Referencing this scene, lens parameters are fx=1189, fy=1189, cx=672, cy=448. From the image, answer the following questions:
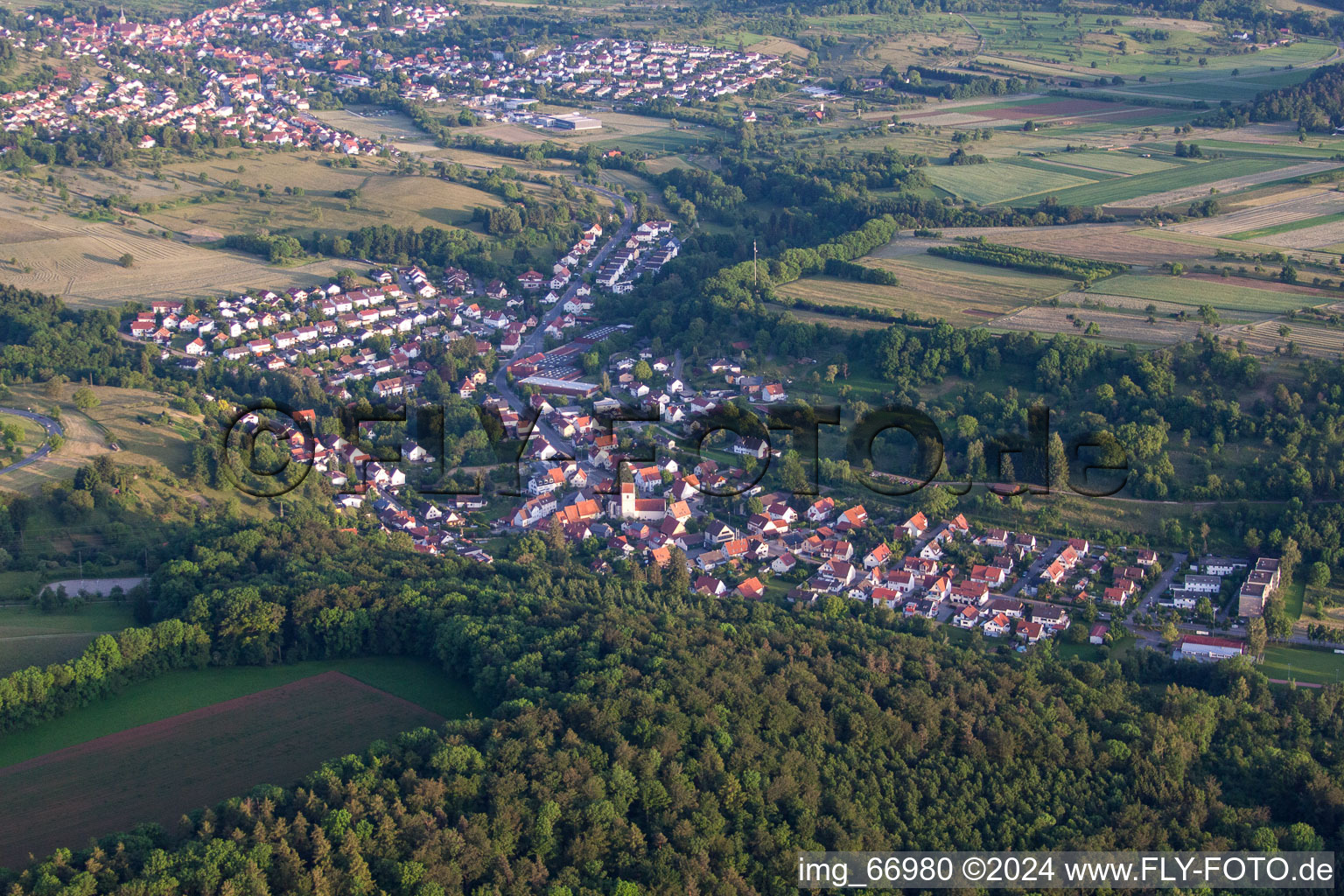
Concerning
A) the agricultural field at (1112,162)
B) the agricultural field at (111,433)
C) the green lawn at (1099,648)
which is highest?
the agricultural field at (1112,162)

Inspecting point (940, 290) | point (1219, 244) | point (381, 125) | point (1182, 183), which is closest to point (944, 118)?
point (1182, 183)

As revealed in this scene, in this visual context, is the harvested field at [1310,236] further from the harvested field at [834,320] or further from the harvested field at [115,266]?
the harvested field at [115,266]

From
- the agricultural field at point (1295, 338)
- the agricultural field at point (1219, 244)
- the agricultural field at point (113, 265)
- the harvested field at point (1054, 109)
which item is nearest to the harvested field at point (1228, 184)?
the agricultural field at point (1219, 244)

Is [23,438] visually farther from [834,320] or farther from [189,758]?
[834,320]

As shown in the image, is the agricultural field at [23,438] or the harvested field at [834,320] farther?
A: the harvested field at [834,320]

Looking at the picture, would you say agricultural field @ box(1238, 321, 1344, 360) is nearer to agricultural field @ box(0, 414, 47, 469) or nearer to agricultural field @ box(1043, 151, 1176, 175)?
agricultural field @ box(1043, 151, 1176, 175)

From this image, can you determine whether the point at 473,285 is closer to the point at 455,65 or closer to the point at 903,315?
the point at 903,315

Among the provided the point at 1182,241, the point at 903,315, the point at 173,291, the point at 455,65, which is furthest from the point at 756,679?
the point at 455,65

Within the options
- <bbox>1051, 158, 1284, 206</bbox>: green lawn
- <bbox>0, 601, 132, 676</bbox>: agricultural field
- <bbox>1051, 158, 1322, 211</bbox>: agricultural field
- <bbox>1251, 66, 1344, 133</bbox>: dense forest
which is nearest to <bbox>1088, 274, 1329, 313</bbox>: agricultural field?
<bbox>1051, 158, 1322, 211</bbox>: agricultural field
